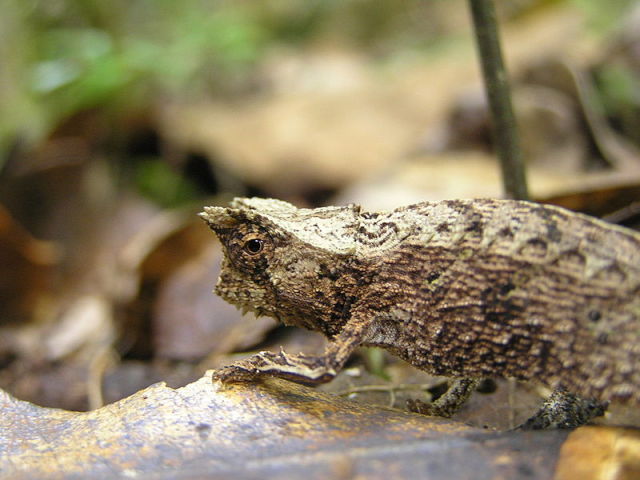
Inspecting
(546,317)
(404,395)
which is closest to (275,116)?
(404,395)

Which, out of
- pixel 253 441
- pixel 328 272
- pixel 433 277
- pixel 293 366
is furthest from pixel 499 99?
pixel 253 441

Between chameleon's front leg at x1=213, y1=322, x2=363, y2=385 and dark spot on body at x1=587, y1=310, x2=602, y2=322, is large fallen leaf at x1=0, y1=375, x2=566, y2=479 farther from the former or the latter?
dark spot on body at x1=587, y1=310, x2=602, y2=322

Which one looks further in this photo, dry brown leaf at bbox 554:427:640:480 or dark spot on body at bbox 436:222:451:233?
dark spot on body at bbox 436:222:451:233

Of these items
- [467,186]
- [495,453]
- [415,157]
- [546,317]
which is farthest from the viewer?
[415,157]

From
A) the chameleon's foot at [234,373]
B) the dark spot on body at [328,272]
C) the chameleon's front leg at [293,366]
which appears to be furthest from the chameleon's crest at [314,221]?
the chameleon's foot at [234,373]

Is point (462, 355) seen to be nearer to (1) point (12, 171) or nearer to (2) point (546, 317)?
(2) point (546, 317)

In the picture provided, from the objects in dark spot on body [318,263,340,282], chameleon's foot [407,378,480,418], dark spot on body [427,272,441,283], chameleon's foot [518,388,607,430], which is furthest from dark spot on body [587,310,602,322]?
dark spot on body [318,263,340,282]

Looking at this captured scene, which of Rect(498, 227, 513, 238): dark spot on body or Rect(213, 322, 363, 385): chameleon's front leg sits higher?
Rect(498, 227, 513, 238): dark spot on body
